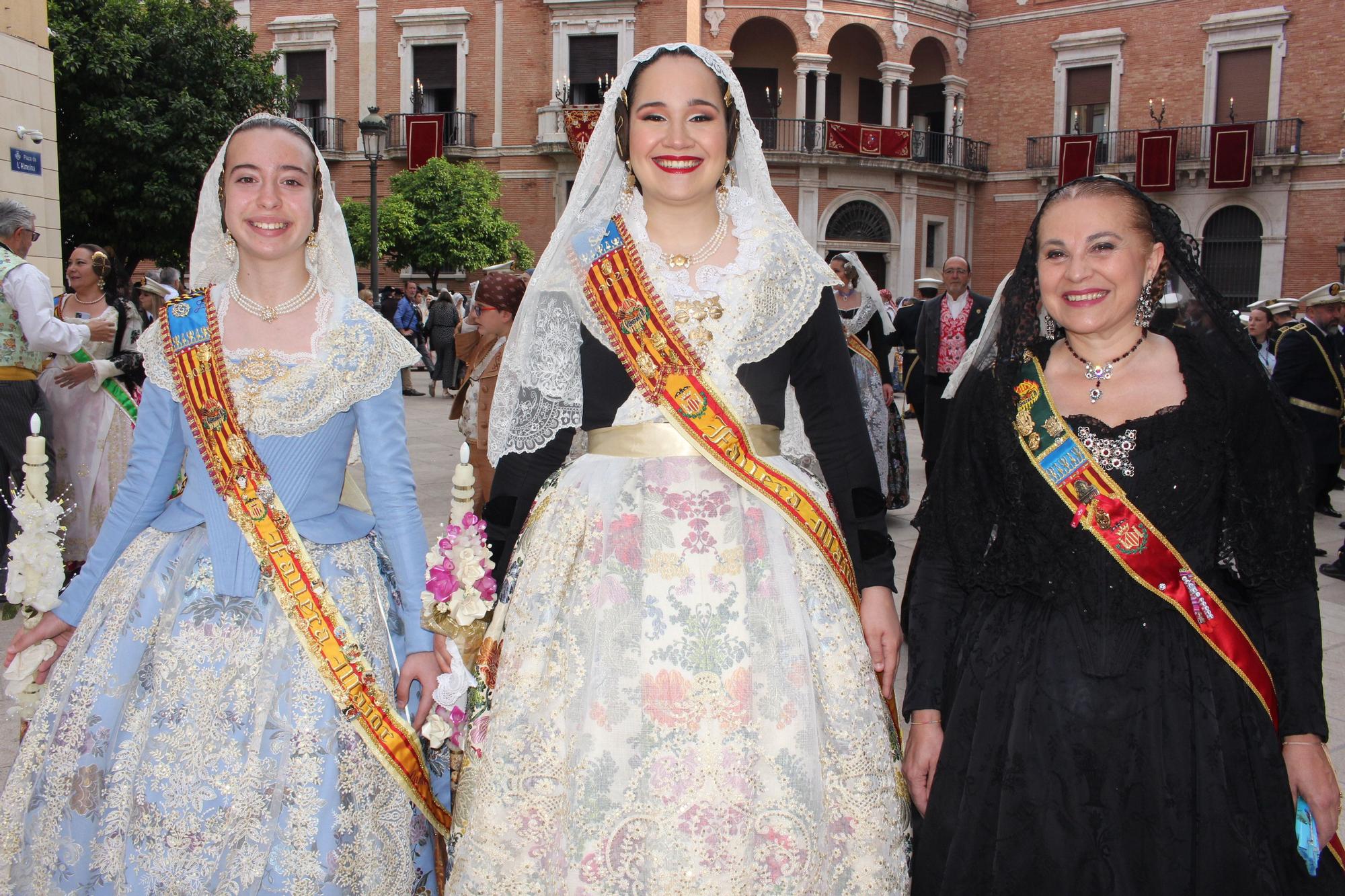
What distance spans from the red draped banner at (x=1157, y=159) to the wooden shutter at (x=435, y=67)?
53.3ft

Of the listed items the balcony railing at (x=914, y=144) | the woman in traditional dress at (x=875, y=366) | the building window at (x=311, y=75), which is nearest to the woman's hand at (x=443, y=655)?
the woman in traditional dress at (x=875, y=366)

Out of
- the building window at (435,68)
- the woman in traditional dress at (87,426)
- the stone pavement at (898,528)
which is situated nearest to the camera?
the stone pavement at (898,528)

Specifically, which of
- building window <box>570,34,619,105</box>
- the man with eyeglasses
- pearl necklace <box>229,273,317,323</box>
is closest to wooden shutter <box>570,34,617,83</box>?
building window <box>570,34,619,105</box>

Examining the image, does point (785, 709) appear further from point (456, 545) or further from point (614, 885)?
point (456, 545)

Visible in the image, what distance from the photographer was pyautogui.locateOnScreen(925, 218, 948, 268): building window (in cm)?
2717

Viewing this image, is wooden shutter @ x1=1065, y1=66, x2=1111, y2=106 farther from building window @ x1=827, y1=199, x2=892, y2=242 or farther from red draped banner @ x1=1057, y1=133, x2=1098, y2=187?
building window @ x1=827, y1=199, x2=892, y2=242

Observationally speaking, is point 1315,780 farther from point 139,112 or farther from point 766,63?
point 766,63

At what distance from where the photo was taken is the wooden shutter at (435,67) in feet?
86.8

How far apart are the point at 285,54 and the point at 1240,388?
29.1 meters

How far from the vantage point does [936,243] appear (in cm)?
2730

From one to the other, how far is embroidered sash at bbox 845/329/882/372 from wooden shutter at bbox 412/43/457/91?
21637mm

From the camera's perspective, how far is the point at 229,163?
2416 millimetres

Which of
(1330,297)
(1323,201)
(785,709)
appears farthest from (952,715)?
(1323,201)

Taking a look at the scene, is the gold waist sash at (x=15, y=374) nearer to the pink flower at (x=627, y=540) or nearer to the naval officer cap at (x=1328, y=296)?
the pink flower at (x=627, y=540)
